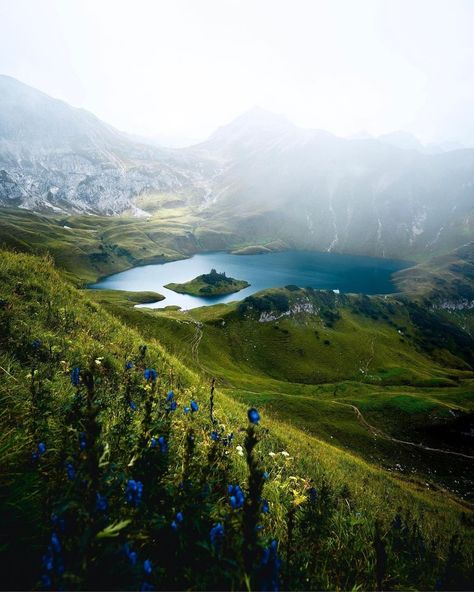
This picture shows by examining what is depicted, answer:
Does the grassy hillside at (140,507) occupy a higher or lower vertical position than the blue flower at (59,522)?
lower

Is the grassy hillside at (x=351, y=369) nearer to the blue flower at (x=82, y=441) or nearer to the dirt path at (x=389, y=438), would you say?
the dirt path at (x=389, y=438)

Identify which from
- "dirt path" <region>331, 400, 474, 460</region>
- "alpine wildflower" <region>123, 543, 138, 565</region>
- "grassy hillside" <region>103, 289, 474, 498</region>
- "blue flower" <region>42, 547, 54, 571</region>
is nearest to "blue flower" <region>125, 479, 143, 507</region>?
"alpine wildflower" <region>123, 543, 138, 565</region>

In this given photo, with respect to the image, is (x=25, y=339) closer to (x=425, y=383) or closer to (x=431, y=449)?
(x=431, y=449)

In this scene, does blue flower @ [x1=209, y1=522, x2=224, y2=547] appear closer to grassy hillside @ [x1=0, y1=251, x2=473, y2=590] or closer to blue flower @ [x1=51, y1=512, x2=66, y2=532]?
grassy hillside @ [x1=0, y1=251, x2=473, y2=590]

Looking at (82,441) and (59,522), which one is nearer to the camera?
(59,522)

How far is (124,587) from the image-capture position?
290 cm

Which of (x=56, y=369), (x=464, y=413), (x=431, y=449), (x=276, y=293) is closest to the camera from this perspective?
(x=56, y=369)

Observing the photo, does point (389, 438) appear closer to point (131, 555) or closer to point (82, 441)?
point (82, 441)

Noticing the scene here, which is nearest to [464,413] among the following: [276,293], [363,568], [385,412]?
[385,412]

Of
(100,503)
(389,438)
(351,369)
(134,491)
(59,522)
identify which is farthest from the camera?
(351,369)

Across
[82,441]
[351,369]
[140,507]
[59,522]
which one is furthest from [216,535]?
[351,369]

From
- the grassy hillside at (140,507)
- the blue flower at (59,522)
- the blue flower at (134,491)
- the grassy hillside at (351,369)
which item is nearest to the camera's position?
the blue flower at (59,522)

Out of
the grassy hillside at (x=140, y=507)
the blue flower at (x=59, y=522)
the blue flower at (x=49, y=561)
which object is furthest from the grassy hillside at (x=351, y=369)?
the blue flower at (x=49, y=561)

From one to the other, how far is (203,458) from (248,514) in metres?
3.93
